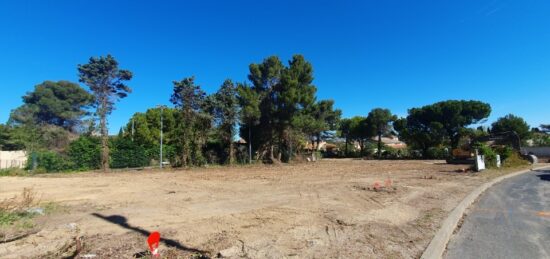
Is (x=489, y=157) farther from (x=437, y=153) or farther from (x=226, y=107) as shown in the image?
(x=437, y=153)

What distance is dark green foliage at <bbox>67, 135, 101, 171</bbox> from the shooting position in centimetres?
2585

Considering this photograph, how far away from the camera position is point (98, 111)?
25.9m

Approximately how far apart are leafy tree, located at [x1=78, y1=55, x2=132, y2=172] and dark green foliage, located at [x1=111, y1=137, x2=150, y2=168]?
1608 millimetres

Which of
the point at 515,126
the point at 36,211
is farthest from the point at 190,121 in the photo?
the point at 515,126

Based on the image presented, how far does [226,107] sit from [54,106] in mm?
37303

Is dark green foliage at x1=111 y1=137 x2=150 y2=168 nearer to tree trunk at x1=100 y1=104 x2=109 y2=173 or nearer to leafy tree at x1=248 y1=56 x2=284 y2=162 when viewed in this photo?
tree trunk at x1=100 y1=104 x2=109 y2=173

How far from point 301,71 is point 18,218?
29.4 metres

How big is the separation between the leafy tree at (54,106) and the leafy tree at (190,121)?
34568 mm

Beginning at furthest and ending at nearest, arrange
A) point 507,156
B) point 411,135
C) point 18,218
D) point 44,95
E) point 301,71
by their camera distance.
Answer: point 44,95 < point 411,135 < point 301,71 < point 507,156 < point 18,218

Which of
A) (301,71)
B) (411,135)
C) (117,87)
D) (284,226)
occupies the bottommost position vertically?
(284,226)

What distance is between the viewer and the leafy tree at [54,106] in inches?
2029

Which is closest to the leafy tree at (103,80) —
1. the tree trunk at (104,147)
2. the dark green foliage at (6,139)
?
the tree trunk at (104,147)

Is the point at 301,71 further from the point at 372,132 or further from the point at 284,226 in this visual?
the point at 284,226

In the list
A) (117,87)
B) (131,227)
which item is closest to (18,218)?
(131,227)
